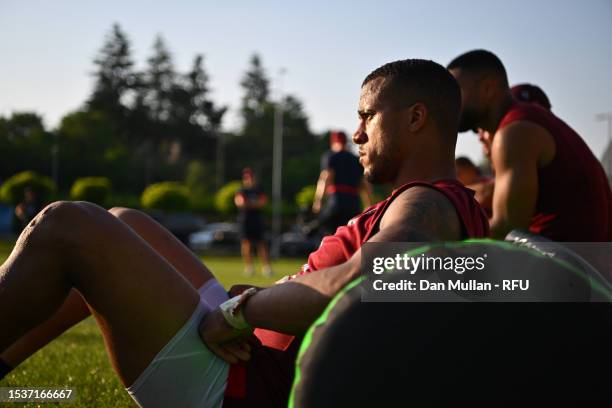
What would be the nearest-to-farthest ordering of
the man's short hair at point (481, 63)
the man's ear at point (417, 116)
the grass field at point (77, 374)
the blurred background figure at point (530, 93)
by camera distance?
the man's ear at point (417, 116) → the grass field at point (77, 374) → the man's short hair at point (481, 63) → the blurred background figure at point (530, 93)

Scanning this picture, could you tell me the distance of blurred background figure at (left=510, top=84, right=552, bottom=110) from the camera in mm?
5213

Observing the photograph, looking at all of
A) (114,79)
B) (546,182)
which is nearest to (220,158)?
(114,79)

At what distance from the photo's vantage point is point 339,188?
36.1 feet

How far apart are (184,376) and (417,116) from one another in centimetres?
114

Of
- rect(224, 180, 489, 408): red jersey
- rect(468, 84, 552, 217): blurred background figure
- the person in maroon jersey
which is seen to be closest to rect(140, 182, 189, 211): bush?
rect(468, 84, 552, 217): blurred background figure

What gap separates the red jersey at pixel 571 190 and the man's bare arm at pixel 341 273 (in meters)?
1.98

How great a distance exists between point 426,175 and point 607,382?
1007 millimetres

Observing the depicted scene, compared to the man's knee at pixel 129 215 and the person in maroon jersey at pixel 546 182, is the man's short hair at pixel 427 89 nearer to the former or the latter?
the man's knee at pixel 129 215

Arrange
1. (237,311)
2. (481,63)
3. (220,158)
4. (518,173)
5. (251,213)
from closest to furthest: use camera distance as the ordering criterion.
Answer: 1. (237,311)
2. (518,173)
3. (481,63)
4. (251,213)
5. (220,158)

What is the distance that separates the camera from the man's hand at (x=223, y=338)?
207 cm

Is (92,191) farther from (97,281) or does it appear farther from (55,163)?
(97,281)

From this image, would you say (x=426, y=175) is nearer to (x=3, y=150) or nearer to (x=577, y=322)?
(x=577, y=322)

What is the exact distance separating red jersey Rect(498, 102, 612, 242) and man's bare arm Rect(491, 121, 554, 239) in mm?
64

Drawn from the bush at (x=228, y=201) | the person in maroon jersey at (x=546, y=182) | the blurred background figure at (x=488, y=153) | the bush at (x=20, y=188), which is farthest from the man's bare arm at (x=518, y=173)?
the bush at (x=228, y=201)
